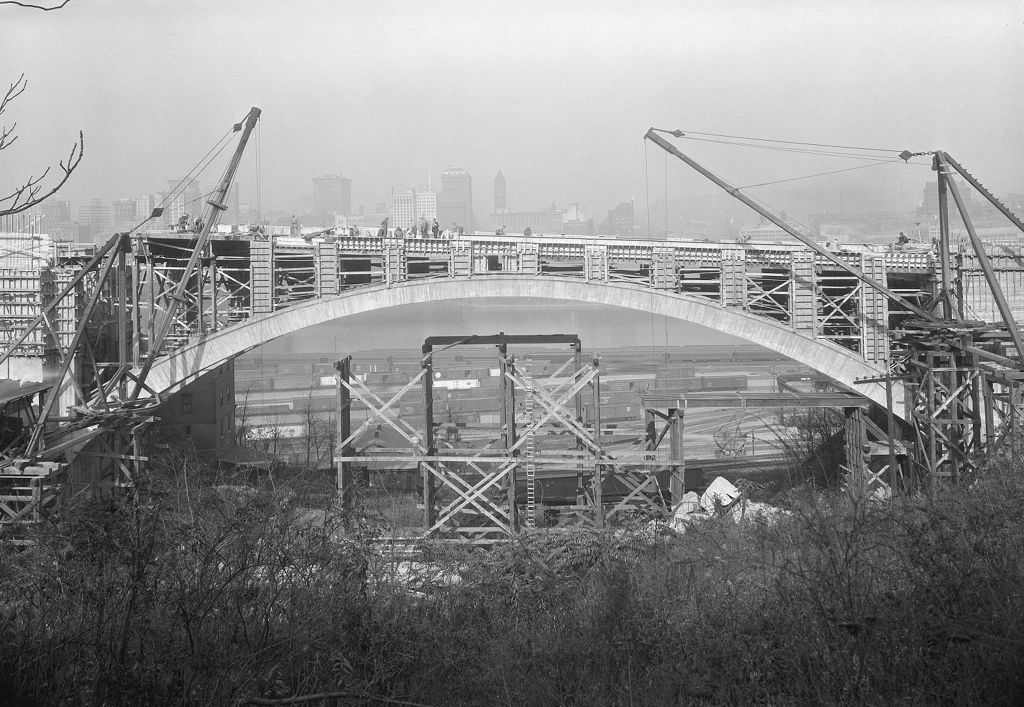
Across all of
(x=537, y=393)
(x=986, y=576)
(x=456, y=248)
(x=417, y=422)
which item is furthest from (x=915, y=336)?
(x=417, y=422)

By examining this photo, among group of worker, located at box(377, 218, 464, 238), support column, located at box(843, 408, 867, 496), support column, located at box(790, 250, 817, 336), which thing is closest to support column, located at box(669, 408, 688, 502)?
support column, located at box(790, 250, 817, 336)

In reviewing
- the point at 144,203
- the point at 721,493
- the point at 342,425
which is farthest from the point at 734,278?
the point at 144,203

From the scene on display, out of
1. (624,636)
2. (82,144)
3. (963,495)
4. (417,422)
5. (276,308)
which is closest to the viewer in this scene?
(82,144)

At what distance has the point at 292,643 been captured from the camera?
294 inches

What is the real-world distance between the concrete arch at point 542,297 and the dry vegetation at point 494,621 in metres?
8.09

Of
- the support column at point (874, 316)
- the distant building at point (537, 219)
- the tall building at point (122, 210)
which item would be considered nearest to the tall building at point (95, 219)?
the tall building at point (122, 210)

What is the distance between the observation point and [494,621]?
9.55 meters

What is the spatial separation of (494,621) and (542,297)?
9776mm

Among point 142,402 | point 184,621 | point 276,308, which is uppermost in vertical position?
point 276,308

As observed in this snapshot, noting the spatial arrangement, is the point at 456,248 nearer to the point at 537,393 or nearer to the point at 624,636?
the point at 537,393

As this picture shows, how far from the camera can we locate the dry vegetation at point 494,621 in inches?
263

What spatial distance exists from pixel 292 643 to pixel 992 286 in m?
13.3

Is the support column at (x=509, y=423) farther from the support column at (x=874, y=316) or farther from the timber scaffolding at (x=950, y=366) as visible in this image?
the support column at (x=874, y=316)

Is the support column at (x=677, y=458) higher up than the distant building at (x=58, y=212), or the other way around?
the distant building at (x=58, y=212)
